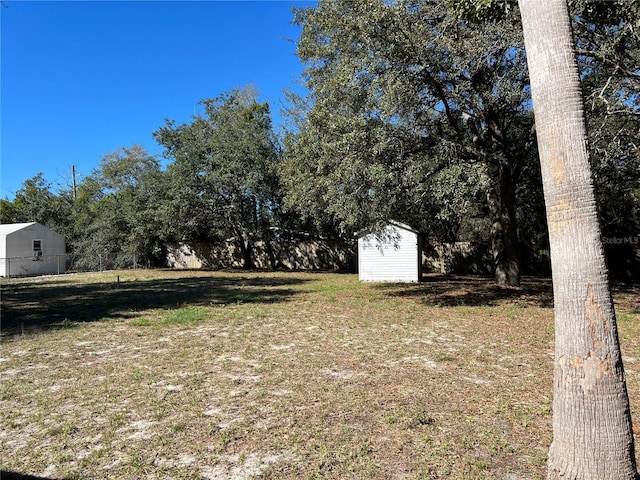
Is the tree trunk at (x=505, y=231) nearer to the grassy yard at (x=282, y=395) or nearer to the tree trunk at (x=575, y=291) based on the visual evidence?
the grassy yard at (x=282, y=395)

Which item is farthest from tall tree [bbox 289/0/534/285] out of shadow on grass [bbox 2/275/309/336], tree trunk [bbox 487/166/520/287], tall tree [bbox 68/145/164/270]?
tall tree [bbox 68/145/164/270]

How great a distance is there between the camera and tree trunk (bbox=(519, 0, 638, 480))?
7.04ft

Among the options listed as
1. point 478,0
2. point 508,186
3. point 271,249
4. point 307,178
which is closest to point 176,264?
point 271,249

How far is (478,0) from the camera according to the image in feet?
16.0

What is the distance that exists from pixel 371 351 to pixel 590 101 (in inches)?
242

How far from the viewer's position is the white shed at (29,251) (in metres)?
21.5

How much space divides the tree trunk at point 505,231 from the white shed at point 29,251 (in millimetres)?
22223

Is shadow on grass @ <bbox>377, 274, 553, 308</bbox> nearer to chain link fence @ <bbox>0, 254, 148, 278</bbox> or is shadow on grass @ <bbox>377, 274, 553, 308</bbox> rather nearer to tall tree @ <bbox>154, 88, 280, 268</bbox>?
tall tree @ <bbox>154, 88, 280, 268</bbox>

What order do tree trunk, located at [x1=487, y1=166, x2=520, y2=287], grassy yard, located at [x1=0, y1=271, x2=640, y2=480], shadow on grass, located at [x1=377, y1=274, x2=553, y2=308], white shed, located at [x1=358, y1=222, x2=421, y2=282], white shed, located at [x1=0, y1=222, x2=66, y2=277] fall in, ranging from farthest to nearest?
white shed, located at [x1=0, y1=222, x2=66, y2=277]
white shed, located at [x1=358, y1=222, x2=421, y2=282]
tree trunk, located at [x1=487, y1=166, x2=520, y2=287]
shadow on grass, located at [x1=377, y1=274, x2=553, y2=308]
grassy yard, located at [x1=0, y1=271, x2=640, y2=480]

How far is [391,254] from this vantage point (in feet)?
50.5

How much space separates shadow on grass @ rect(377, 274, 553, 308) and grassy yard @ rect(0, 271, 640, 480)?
1728 millimetres

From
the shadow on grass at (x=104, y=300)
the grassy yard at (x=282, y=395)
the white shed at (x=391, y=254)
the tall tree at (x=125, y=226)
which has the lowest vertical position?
the grassy yard at (x=282, y=395)

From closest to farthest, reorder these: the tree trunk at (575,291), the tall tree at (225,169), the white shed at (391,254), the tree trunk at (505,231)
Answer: the tree trunk at (575,291) < the tree trunk at (505,231) < the white shed at (391,254) < the tall tree at (225,169)

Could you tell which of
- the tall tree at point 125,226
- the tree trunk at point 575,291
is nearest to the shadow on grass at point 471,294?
the tree trunk at point 575,291
